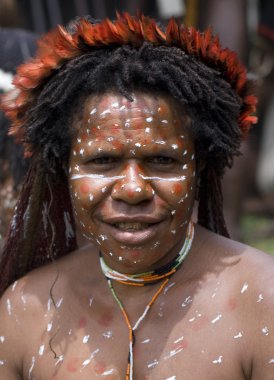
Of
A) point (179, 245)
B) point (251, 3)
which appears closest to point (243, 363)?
point (179, 245)

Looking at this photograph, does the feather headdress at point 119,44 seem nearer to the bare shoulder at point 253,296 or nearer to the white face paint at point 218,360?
the bare shoulder at point 253,296

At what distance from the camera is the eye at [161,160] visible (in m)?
2.98

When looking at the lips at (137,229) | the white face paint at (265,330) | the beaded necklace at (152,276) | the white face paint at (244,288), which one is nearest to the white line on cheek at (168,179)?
the lips at (137,229)

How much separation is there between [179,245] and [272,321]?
0.44m

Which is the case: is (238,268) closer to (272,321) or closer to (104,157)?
(272,321)

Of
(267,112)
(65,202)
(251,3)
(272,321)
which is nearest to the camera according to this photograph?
(272,321)

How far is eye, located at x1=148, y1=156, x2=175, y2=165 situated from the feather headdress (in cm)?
30

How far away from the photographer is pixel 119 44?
9.74 feet

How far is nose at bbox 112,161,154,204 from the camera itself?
288 cm

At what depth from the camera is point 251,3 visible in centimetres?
593

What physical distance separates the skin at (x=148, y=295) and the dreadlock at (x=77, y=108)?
0.05m

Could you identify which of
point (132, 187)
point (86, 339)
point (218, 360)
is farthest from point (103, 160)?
point (218, 360)

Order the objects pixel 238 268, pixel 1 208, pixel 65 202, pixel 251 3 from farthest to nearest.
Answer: pixel 251 3, pixel 1 208, pixel 65 202, pixel 238 268

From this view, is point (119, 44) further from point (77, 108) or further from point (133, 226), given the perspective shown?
point (133, 226)
